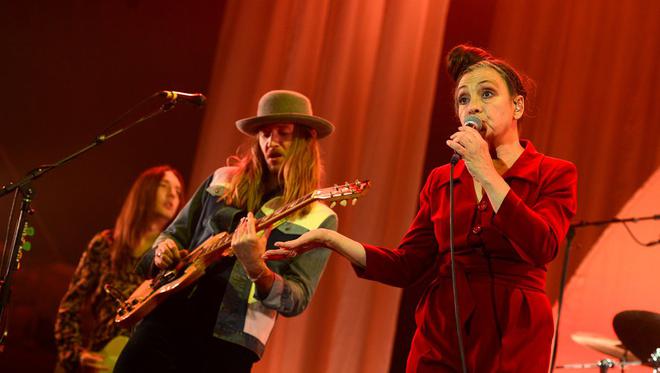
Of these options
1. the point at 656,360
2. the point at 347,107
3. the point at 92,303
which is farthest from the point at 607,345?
the point at 92,303

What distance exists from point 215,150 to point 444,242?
318cm

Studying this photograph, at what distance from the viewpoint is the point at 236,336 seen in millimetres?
2648

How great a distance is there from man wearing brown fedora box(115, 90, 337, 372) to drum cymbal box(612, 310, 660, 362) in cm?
146

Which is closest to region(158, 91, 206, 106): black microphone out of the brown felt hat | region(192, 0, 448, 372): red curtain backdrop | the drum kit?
the brown felt hat

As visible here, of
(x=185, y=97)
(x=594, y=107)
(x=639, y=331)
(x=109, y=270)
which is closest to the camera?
(x=185, y=97)

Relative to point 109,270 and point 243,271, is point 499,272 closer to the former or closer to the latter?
point 243,271

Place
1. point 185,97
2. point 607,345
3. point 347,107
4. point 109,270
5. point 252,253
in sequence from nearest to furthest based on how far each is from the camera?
point 252,253 < point 185,97 < point 607,345 < point 109,270 < point 347,107

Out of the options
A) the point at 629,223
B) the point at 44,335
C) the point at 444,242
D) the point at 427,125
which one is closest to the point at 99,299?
the point at 44,335

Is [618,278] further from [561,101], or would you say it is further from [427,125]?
[427,125]

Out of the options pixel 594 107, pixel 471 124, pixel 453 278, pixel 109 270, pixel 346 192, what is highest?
pixel 594 107

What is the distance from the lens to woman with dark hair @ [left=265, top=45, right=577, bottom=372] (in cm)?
172

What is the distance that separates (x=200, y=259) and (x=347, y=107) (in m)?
2.28

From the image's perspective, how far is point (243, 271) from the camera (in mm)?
2789

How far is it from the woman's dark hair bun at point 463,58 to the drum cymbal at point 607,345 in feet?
6.85
